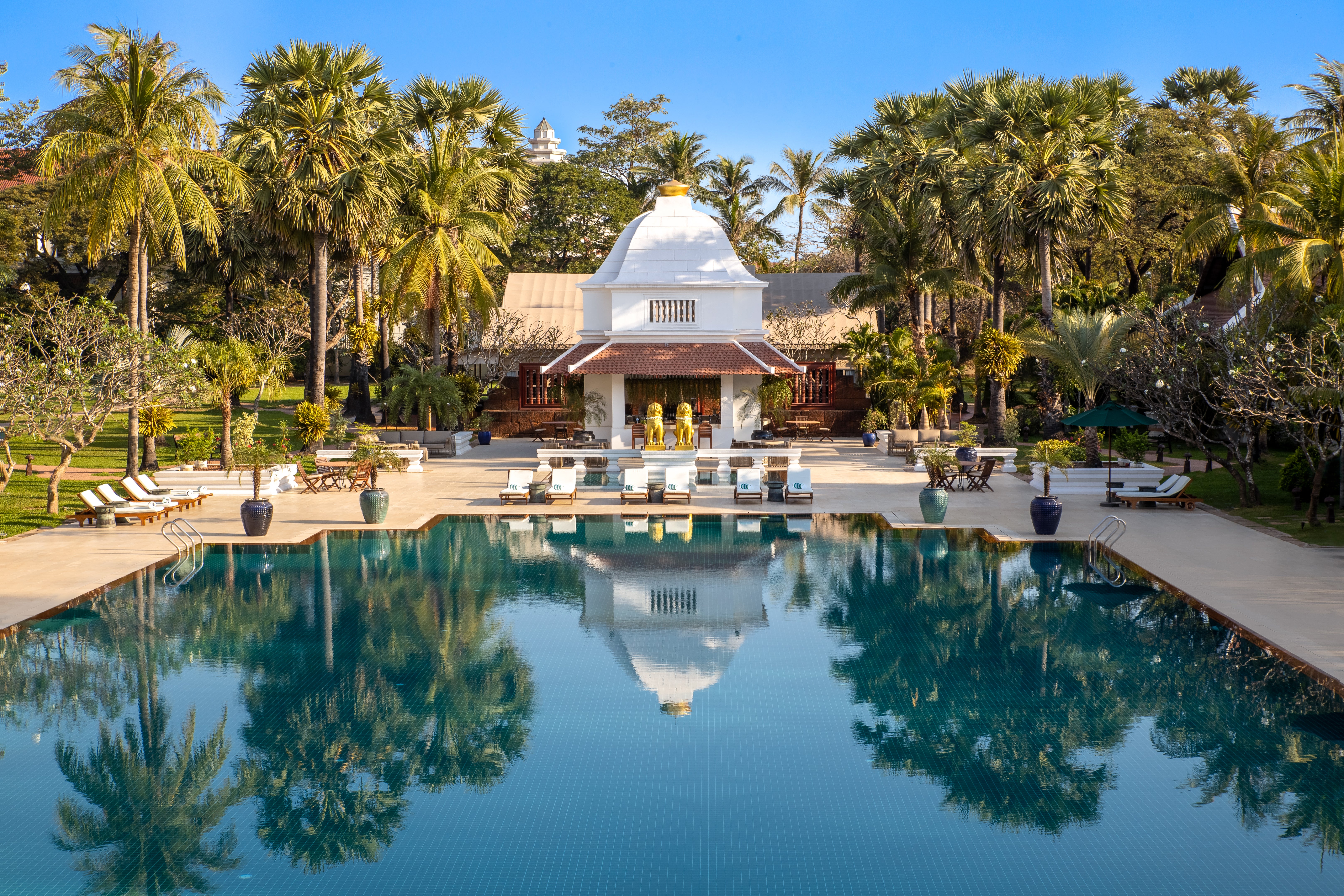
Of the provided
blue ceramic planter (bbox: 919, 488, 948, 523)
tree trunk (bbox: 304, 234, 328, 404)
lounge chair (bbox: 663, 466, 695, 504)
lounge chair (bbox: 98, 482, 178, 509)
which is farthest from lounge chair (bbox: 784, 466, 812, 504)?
tree trunk (bbox: 304, 234, 328, 404)

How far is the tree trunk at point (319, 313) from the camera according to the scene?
1252 inches

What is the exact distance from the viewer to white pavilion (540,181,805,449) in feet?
109

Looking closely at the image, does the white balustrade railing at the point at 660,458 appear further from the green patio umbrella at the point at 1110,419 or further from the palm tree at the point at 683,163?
the palm tree at the point at 683,163

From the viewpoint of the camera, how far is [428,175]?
3544cm

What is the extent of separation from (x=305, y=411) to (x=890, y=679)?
23700mm

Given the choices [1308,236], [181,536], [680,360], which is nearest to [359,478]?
[181,536]

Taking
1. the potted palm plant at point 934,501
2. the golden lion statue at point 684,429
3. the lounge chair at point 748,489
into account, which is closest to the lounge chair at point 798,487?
the lounge chair at point 748,489

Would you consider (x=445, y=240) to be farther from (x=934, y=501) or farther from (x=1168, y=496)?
(x=1168, y=496)

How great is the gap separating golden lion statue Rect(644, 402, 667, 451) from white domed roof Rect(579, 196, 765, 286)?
6.26 m

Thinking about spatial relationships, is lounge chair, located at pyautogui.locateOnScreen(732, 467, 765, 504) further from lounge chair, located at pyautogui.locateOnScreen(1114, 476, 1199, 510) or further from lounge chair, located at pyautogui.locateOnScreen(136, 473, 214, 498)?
lounge chair, located at pyautogui.locateOnScreen(136, 473, 214, 498)

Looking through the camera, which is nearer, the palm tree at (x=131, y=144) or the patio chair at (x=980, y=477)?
the palm tree at (x=131, y=144)

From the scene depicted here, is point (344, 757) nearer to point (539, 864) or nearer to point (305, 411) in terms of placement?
point (539, 864)

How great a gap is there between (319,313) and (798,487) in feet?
51.9

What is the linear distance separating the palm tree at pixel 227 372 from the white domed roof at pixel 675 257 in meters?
11.2
